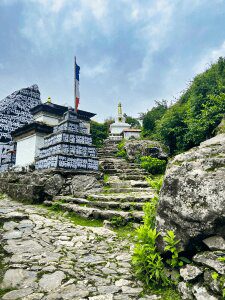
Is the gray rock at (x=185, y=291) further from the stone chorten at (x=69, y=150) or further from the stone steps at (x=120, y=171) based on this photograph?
the stone steps at (x=120, y=171)

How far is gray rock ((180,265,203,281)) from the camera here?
2646 mm

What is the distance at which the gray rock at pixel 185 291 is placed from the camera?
8.57 ft

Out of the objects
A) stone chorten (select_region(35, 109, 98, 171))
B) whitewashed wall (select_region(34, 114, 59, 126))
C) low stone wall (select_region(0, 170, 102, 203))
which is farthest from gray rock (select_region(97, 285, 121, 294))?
whitewashed wall (select_region(34, 114, 59, 126))

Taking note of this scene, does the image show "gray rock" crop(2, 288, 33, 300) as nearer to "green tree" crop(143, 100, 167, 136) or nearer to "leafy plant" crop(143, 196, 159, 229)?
"leafy plant" crop(143, 196, 159, 229)

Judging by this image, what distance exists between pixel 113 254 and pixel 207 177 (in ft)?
7.62

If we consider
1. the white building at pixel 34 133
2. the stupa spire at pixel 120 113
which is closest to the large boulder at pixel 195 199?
the white building at pixel 34 133

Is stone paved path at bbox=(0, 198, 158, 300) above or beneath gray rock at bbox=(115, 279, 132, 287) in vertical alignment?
above

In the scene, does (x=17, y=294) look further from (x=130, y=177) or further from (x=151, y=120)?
(x=151, y=120)

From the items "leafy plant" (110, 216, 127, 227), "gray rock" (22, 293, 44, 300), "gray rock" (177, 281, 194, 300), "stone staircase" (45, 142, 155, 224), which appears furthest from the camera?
"stone staircase" (45, 142, 155, 224)

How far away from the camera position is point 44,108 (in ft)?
74.2

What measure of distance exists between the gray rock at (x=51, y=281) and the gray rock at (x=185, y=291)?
1.51 meters

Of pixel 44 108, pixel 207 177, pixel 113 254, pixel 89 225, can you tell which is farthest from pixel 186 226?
pixel 44 108

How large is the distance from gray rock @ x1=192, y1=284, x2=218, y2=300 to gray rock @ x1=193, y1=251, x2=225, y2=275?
0.77ft

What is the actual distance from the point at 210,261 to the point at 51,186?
7.75 m
